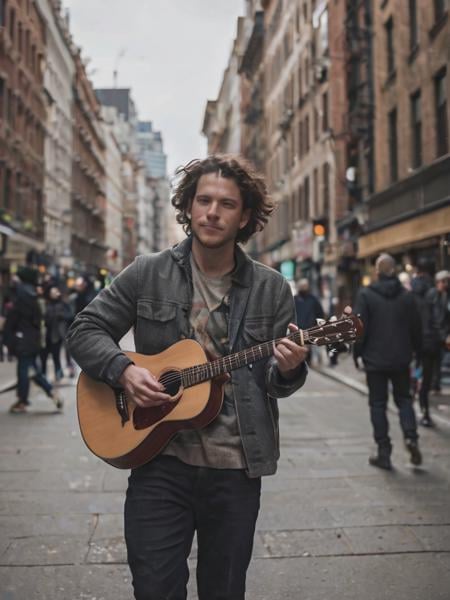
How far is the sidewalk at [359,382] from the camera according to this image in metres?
11.0

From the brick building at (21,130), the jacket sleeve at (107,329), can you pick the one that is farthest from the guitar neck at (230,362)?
the brick building at (21,130)

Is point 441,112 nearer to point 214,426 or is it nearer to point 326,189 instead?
point 326,189

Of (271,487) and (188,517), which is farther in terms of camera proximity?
(271,487)

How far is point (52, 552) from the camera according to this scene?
489 cm

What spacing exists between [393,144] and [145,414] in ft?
73.8

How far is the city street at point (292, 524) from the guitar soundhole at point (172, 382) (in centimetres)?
179

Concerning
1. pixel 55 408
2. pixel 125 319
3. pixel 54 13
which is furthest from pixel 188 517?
pixel 54 13

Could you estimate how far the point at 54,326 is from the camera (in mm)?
14531

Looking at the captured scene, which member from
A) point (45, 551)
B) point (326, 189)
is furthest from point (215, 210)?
point (326, 189)

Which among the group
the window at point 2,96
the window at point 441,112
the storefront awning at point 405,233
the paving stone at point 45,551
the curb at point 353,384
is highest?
the window at point 2,96

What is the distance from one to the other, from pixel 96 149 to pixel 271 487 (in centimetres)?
7164

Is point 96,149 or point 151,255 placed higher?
point 96,149

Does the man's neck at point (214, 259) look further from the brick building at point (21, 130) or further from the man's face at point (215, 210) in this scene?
the brick building at point (21, 130)

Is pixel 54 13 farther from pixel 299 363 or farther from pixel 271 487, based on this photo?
pixel 299 363
